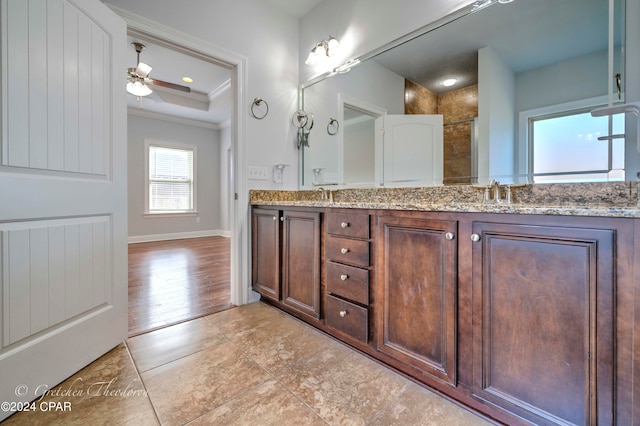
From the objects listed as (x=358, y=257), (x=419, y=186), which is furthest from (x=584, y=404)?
(x=419, y=186)

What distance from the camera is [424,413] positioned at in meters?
1.11

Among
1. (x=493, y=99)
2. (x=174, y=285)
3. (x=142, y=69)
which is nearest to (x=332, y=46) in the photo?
(x=493, y=99)

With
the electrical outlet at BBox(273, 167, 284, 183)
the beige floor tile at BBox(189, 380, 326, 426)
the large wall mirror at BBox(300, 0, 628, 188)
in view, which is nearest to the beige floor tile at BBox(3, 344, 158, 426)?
the beige floor tile at BBox(189, 380, 326, 426)

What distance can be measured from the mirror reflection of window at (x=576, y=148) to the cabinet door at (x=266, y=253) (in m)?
1.58

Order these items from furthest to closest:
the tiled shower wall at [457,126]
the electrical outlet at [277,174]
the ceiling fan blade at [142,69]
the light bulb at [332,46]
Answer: the ceiling fan blade at [142,69] → the electrical outlet at [277,174] → the light bulb at [332,46] → the tiled shower wall at [457,126]

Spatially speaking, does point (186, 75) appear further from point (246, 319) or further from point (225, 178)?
point (246, 319)

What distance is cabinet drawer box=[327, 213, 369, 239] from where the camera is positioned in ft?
4.68

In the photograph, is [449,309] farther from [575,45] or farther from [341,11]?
[341,11]

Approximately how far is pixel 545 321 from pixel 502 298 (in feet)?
0.42

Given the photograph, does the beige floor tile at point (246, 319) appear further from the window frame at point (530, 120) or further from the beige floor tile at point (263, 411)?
the window frame at point (530, 120)

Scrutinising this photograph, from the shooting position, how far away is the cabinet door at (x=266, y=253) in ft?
6.71

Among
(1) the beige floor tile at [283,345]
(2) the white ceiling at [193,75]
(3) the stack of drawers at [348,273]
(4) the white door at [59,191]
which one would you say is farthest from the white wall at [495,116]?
(4) the white door at [59,191]

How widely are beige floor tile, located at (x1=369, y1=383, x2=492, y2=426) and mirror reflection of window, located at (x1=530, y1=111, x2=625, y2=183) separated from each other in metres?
1.11

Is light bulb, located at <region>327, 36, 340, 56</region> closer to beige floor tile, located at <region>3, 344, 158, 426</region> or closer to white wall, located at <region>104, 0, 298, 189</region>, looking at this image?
white wall, located at <region>104, 0, 298, 189</region>
